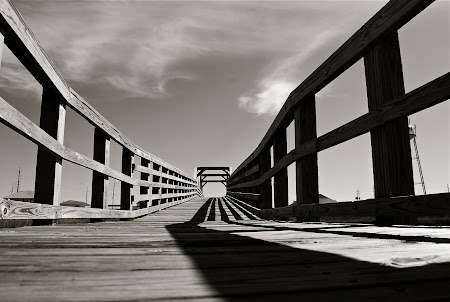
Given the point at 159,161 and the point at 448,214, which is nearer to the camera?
the point at 448,214

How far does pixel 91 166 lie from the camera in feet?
11.7

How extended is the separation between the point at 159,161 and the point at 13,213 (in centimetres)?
526

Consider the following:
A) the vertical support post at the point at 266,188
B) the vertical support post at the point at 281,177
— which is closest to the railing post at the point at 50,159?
the vertical support post at the point at 281,177

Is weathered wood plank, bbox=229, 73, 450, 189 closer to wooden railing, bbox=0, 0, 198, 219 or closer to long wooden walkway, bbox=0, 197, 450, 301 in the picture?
long wooden walkway, bbox=0, 197, 450, 301

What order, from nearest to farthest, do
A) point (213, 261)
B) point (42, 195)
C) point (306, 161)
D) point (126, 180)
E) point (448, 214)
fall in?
1. point (213, 261)
2. point (448, 214)
3. point (42, 195)
4. point (306, 161)
5. point (126, 180)

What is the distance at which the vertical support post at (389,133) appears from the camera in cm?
222

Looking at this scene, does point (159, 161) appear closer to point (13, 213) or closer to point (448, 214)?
point (13, 213)

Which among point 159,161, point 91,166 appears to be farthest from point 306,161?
point 159,161

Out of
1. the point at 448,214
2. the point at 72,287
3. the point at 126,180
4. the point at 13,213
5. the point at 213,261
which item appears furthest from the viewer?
the point at 126,180

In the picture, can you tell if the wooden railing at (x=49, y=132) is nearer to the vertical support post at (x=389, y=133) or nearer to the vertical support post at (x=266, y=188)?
the vertical support post at (x=266, y=188)

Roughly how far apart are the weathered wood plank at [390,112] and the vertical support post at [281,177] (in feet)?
4.42

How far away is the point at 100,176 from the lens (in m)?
4.17

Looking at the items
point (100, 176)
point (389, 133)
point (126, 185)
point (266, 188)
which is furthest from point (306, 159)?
point (126, 185)

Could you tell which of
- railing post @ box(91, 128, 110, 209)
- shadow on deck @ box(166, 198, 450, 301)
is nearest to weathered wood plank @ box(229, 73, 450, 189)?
shadow on deck @ box(166, 198, 450, 301)
